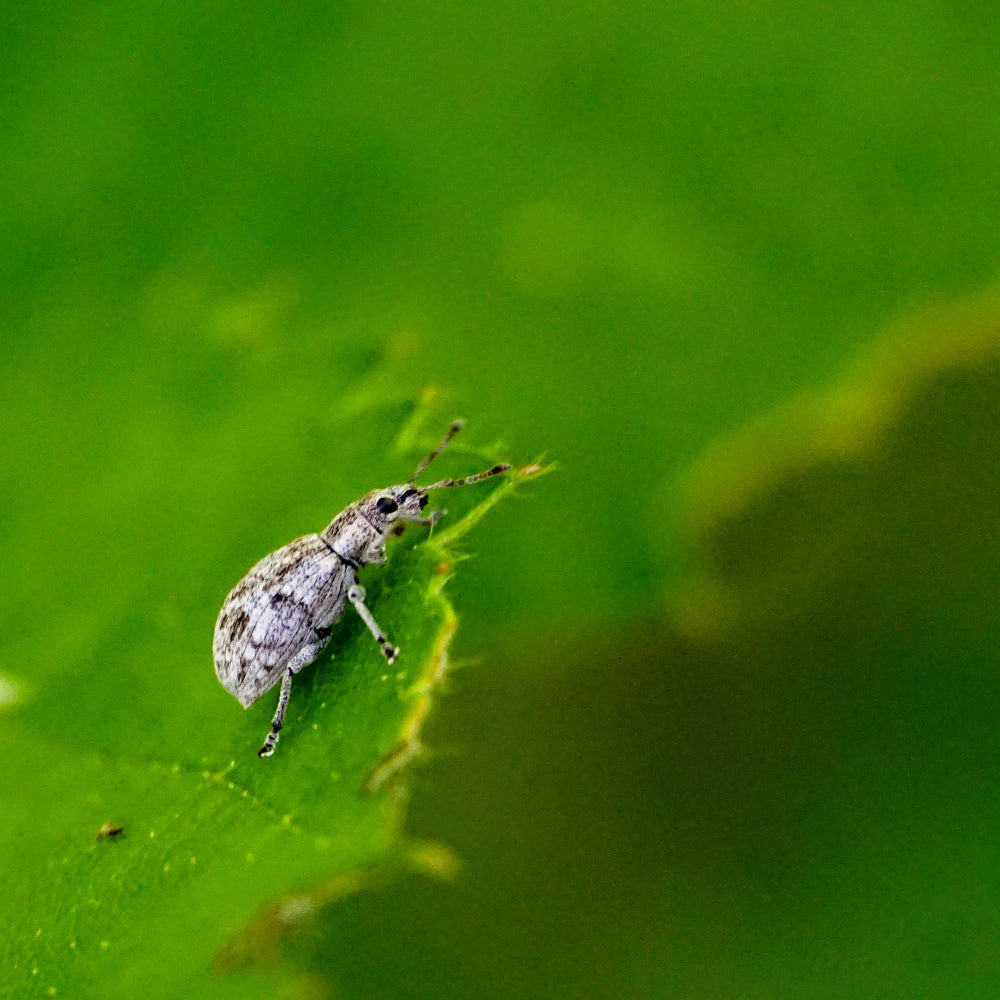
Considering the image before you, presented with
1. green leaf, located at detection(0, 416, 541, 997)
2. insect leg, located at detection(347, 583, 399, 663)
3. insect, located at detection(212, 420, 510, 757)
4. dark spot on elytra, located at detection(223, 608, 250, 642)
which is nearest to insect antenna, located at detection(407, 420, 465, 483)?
insect, located at detection(212, 420, 510, 757)

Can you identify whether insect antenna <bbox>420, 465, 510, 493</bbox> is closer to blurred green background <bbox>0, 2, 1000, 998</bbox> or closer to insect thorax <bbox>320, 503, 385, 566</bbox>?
blurred green background <bbox>0, 2, 1000, 998</bbox>

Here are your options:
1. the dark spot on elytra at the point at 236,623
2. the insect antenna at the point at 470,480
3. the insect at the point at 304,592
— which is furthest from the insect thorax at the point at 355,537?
the dark spot on elytra at the point at 236,623

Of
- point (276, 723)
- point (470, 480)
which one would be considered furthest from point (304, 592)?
point (470, 480)

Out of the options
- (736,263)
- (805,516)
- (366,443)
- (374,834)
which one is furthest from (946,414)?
(374,834)

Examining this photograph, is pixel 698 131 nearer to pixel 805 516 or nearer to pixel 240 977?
pixel 805 516

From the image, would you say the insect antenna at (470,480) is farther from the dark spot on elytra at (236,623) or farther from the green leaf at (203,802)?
the dark spot on elytra at (236,623)
